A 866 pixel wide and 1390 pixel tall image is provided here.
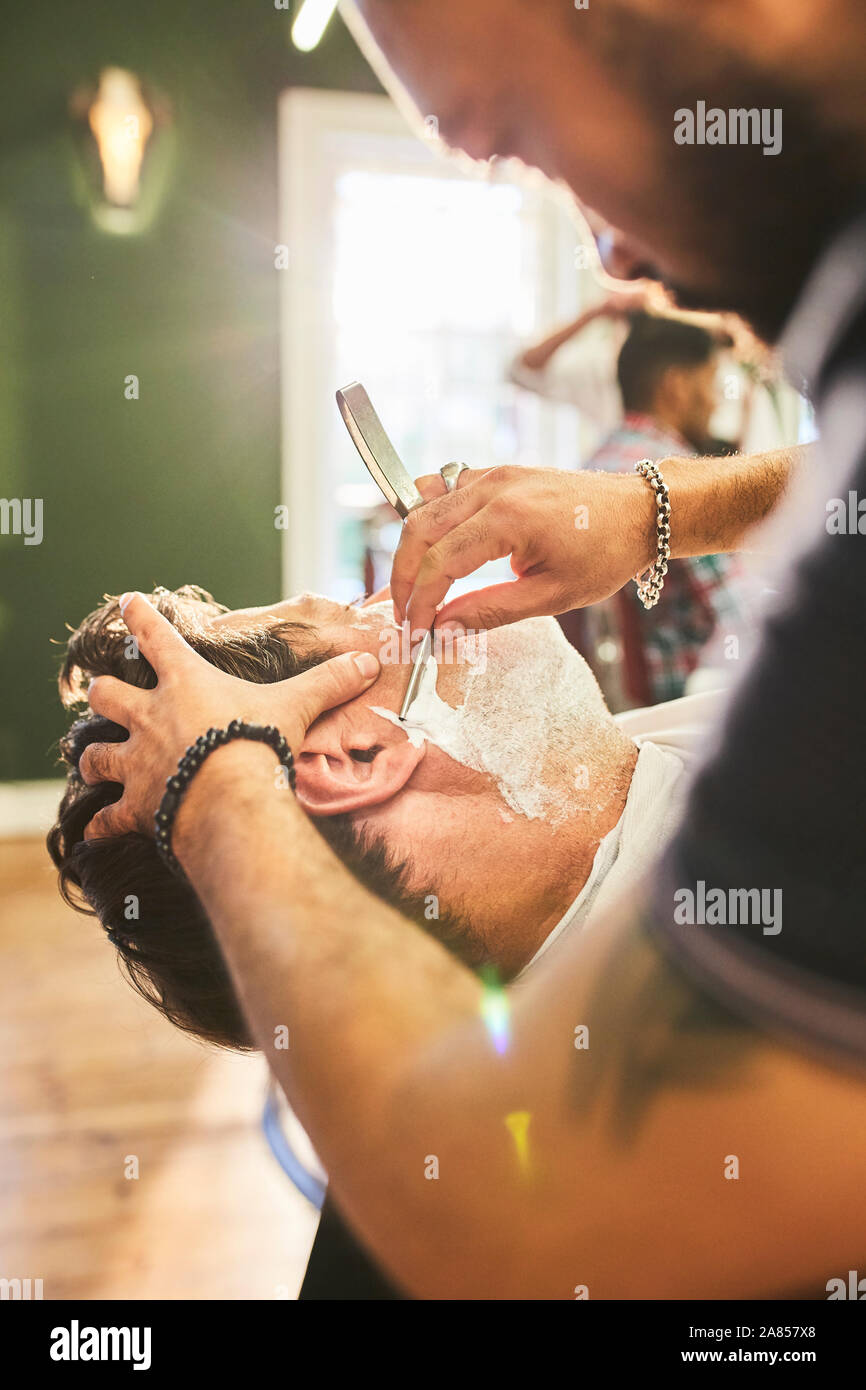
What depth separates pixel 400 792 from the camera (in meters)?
0.83

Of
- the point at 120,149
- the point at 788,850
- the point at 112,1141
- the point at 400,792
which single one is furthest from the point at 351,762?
the point at 120,149

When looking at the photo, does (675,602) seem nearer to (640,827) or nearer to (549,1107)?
(640,827)

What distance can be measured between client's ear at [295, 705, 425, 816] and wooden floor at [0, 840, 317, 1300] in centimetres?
53

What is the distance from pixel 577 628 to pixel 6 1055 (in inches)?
47.2

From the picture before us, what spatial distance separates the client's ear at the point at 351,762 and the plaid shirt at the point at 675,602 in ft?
2.82

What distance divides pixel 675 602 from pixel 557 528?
3.22 feet

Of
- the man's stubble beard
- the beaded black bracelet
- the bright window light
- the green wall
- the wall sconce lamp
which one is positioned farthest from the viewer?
the wall sconce lamp

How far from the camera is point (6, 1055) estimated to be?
1.58m

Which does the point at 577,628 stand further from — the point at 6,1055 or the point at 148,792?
the point at 6,1055

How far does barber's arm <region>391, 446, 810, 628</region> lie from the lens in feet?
2.41

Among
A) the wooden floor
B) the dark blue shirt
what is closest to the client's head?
the dark blue shirt

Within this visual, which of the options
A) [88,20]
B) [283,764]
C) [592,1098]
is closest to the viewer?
[592,1098]

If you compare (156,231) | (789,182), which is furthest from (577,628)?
(156,231)

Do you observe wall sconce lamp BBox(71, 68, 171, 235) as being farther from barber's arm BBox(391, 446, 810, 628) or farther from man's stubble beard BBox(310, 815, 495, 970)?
man's stubble beard BBox(310, 815, 495, 970)
